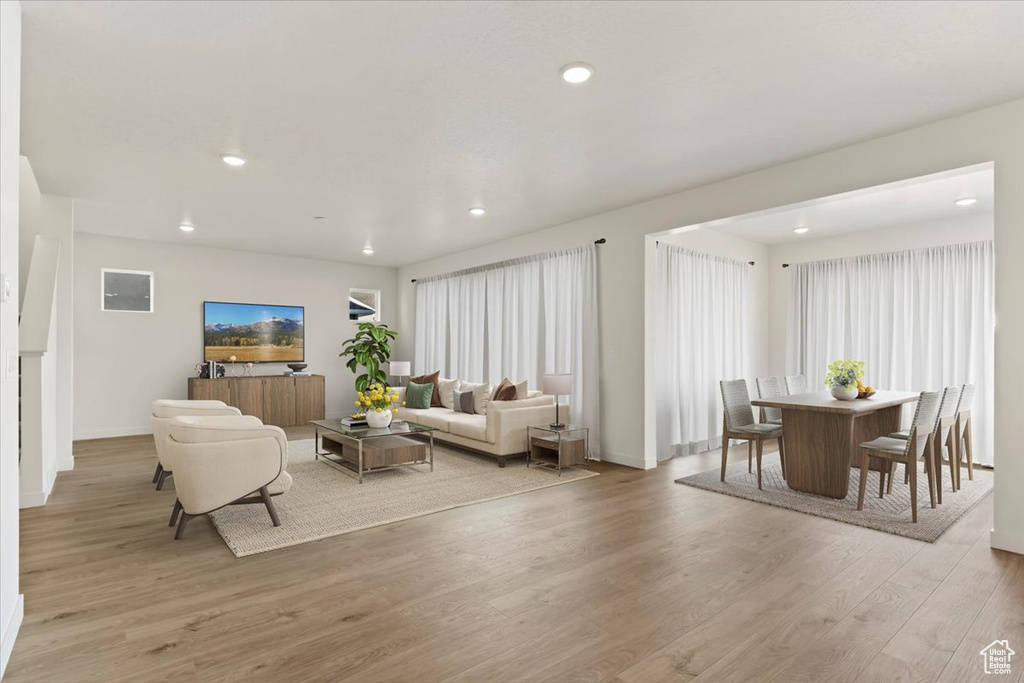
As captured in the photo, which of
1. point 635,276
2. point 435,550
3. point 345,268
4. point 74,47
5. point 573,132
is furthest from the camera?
point 345,268

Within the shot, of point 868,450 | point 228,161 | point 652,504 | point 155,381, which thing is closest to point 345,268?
point 155,381

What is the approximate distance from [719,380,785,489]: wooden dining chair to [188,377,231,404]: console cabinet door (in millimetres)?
A: 6572

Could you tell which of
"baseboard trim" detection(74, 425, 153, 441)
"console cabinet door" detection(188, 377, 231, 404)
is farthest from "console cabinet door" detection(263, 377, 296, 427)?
"baseboard trim" detection(74, 425, 153, 441)

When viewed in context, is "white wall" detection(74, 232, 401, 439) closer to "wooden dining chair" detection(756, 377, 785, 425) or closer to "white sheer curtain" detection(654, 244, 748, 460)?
"white sheer curtain" detection(654, 244, 748, 460)

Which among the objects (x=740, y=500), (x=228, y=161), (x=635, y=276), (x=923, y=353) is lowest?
(x=740, y=500)

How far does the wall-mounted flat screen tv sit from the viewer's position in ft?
26.4

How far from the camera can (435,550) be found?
3398mm

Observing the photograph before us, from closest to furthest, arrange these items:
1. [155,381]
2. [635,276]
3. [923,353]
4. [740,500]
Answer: [740,500] → [635,276] → [923,353] → [155,381]

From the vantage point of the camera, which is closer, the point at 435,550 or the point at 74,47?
the point at 74,47

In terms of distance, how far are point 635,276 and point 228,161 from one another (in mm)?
3882

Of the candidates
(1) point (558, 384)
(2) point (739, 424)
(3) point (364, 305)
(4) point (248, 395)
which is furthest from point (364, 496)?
(3) point (364, 305)

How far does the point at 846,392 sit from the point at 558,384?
2689 millimetres

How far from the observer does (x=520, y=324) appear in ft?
23.6

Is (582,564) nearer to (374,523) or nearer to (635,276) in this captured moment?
(374,523)
